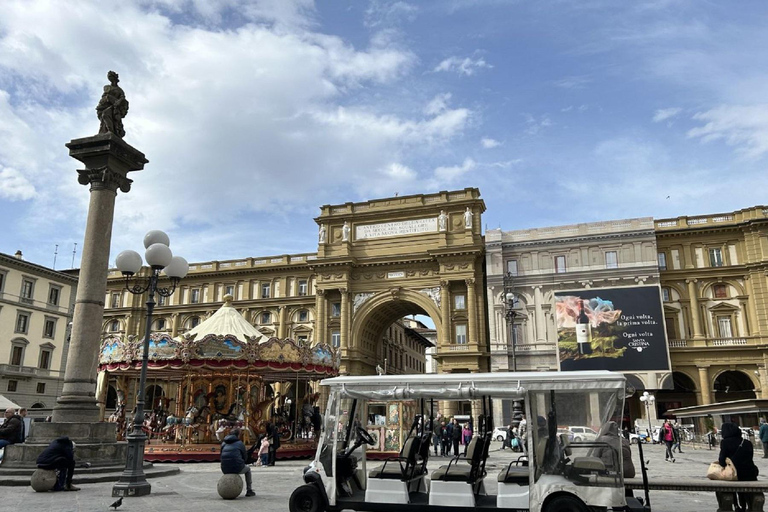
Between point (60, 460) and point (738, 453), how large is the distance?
1164cm

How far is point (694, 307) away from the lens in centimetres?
4309

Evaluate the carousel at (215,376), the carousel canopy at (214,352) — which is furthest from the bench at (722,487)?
the carousel canopy at (214,352)

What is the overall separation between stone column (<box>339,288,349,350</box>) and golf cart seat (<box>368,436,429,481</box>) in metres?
38.9

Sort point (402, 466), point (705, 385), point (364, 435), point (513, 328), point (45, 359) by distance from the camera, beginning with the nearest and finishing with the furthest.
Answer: point (402, 466)
point (364, 435)
point (513, 328)
point (705, 385)
point (45, 359)

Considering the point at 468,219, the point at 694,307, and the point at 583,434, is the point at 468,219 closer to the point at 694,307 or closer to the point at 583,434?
the point at 694,307

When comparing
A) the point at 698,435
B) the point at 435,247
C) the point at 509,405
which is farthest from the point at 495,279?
the point at 509,405

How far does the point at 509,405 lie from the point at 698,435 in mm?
28319

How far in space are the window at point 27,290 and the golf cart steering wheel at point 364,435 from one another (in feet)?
149

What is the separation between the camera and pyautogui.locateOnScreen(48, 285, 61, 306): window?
49.0 meters

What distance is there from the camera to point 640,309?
4059 cm

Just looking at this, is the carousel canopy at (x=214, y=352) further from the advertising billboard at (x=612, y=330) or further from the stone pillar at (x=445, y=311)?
the advertising billboard at (x=612, y=330)

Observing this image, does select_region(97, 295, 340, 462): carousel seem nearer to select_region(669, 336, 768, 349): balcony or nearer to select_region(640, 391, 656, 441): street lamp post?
select_region(640, 391, 656, 441): street lamp post

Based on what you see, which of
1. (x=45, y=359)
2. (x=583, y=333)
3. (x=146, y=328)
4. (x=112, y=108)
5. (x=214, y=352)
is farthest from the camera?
(x=45, y=359)

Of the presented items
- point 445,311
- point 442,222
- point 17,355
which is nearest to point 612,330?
point 445,311
